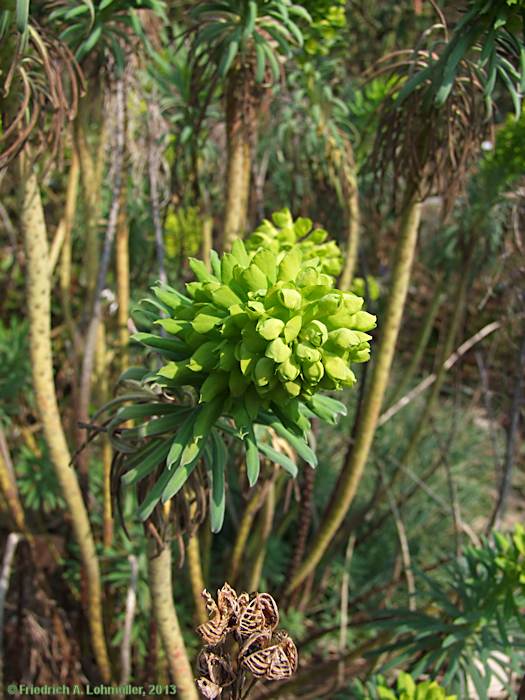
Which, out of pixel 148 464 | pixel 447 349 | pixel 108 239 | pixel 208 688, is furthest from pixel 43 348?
pixel 447 349

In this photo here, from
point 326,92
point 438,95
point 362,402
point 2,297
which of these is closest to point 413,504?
point 362,402

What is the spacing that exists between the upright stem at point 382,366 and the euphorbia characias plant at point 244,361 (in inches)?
22.7

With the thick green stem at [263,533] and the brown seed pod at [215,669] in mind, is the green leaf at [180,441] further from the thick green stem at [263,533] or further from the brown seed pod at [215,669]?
the thick green stem at [263,533]

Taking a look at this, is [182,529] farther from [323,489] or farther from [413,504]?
[413,504]

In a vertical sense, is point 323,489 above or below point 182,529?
below

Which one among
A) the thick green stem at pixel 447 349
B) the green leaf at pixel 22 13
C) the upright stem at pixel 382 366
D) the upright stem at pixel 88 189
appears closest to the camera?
the green leaf at pixel 22 13

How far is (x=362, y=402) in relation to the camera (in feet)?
5.68

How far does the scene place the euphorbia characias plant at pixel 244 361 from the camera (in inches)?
33.8

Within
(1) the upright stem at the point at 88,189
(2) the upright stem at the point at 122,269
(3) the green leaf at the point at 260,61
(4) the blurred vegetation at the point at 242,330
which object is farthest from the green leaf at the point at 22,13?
(2) the upright stem at the point at 122,269

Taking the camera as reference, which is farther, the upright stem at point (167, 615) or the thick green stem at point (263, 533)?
the thick green stem at point (263, 533)

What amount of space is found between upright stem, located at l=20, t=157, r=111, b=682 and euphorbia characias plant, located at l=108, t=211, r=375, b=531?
460 mm

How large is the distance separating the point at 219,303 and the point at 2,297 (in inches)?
125

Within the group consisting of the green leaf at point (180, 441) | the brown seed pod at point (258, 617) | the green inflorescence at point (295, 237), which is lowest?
the brown seed pod at point (258, 617)

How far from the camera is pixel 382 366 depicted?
1578mm
